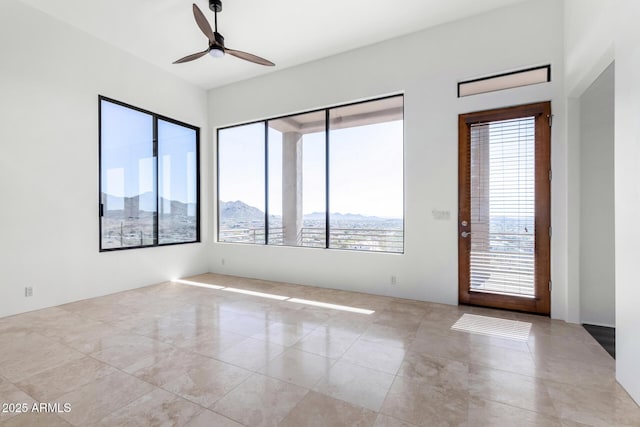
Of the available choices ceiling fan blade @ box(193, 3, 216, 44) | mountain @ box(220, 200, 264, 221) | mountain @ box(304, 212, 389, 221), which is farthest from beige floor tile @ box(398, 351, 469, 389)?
mountain @ box(220, 200, 264, 221)

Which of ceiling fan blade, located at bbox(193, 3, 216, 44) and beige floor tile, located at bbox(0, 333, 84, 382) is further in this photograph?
ceiling fan blade, located at bbox(193, 3, 216, 44)

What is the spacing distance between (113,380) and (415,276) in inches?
141

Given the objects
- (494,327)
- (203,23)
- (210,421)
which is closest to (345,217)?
(494,327)

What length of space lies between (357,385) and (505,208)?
294cm

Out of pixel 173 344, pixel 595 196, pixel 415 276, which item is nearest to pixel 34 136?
pixel 173 344

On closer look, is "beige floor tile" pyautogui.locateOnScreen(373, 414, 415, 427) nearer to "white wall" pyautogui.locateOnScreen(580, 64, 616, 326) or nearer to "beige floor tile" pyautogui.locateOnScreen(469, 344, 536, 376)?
"beige floor tile" pyautogui.locateOnScreen(469, 344, 536, 376)

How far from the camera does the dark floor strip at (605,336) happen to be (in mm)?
2736

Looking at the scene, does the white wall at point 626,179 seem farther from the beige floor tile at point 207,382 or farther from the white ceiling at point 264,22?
the beige floor tile at point 207,382

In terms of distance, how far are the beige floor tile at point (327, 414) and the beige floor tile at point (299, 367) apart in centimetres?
21

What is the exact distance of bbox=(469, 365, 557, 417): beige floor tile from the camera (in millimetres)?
1926

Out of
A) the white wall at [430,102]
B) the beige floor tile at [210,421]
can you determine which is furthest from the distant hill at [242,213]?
the beige floor tile at [210,421]

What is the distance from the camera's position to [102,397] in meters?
2.00

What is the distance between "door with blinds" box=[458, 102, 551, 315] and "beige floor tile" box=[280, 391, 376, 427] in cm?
271

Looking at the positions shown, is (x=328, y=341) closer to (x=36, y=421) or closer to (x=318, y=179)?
(x=36, y=421)
